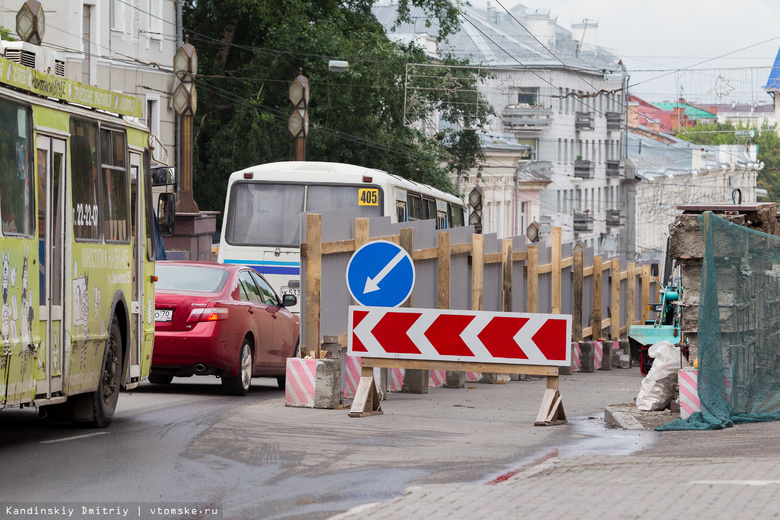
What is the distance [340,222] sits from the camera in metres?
16.1

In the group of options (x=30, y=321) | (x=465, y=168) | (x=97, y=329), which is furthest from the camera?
(x=465, y=168)

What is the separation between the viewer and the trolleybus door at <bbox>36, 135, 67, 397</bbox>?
11.0 meters

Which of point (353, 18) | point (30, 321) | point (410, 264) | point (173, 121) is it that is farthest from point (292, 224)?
point (353, 18)

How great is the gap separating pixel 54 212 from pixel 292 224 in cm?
1346

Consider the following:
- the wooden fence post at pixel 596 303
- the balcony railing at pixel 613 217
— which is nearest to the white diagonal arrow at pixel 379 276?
the wooden fence post at pixel 596 303

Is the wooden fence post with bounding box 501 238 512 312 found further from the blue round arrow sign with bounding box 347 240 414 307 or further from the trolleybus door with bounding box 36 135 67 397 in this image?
the trolleybus door with bounding box 36 135 67 397

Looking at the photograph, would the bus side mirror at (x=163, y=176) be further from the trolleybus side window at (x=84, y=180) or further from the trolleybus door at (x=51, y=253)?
the trolleybus door at (x=51, y=253)

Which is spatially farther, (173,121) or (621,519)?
(173,121)

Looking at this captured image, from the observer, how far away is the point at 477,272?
20.9m

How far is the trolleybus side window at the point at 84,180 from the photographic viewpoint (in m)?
11.8

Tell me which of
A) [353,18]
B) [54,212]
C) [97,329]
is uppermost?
[353,18]

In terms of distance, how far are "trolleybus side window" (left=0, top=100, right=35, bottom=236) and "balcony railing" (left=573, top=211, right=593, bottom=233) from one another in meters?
84.4

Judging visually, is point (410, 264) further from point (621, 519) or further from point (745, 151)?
point (745, 151)

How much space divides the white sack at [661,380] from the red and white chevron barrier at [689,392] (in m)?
1.25
